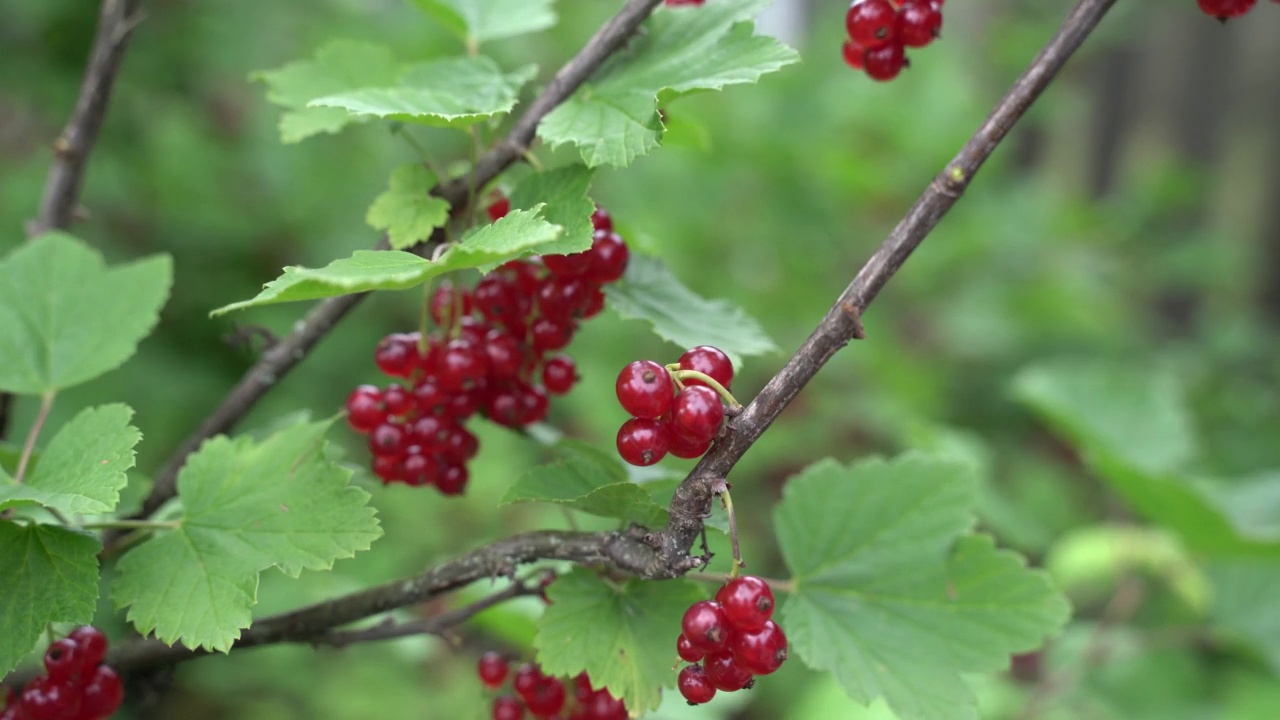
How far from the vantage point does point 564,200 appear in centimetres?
82

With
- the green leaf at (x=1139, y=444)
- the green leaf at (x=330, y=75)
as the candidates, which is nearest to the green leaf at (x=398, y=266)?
the green leaf at (x=330, y=75)

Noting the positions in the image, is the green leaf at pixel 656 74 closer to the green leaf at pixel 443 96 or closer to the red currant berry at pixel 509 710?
the green leaf at pixel 443 96

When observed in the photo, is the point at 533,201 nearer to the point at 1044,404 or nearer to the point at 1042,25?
the point at 1044,404

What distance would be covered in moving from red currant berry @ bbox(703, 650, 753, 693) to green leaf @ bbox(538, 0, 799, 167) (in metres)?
0.39

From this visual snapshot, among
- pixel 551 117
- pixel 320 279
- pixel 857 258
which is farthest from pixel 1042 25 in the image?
pixel 320 279

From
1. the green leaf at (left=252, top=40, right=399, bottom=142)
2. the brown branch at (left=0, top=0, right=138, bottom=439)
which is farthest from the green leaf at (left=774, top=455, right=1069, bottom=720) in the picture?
the brown branch at (left=0, top=0, right=138, bottom=439)

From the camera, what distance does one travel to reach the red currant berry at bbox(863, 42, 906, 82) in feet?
3.14

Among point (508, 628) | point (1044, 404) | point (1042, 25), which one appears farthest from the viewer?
point (1042, 25)

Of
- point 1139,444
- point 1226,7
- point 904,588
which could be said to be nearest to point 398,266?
point 904,588

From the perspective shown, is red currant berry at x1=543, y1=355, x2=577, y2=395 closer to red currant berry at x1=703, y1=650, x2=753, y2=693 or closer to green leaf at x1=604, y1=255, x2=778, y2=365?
green leaf at x1=604, y1=255, x2=778, y2=365

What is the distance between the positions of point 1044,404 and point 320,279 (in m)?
1.88

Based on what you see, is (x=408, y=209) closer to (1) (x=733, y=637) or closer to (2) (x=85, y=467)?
(2) (x=85, y=467)

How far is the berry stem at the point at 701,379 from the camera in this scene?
2.40ft

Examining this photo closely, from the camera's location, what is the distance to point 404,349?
97cm
